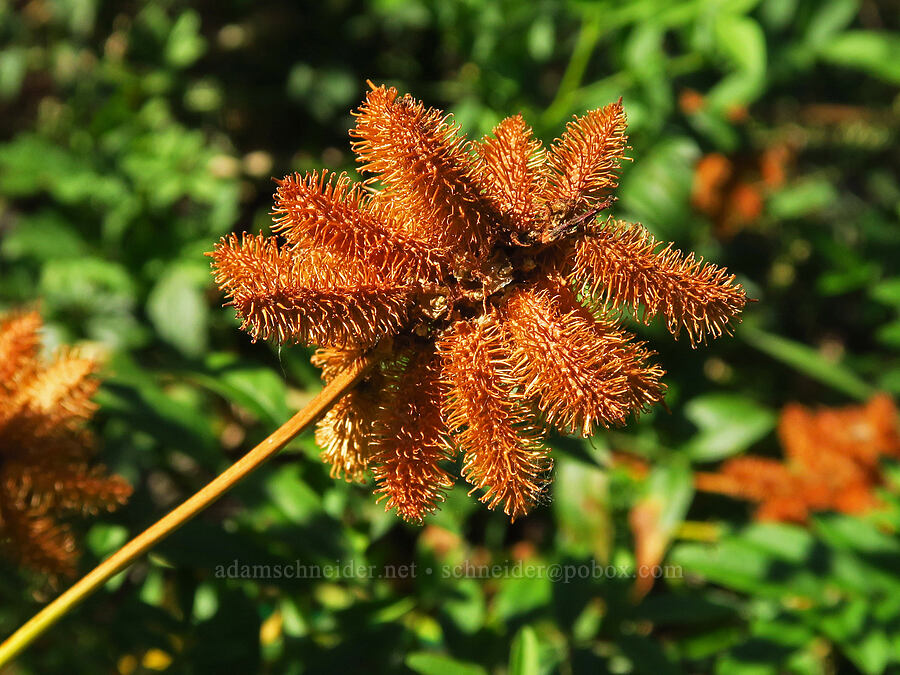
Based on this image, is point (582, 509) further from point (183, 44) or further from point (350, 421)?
point (183, 44)

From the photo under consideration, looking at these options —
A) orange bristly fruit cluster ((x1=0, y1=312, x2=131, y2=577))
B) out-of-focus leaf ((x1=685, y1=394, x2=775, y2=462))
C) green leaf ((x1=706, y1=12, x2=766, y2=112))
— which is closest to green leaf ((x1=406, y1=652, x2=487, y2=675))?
orange bristly fruit cluster ((x1=0, y1=312, x2=131, y2=577))

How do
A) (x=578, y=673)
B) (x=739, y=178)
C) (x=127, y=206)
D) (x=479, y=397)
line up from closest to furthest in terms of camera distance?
(x=479, y=397) < (x=578, y=673) < (x=127, y=206) < (x=739, y=178)

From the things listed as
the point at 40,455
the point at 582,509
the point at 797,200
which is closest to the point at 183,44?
the point at 40,455

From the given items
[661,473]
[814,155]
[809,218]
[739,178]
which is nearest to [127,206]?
[661,473]

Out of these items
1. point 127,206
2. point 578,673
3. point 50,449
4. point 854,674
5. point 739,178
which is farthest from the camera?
point 739,178

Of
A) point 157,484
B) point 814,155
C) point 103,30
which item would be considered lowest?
point 157,484

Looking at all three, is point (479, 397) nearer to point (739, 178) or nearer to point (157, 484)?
point (157, 484)
